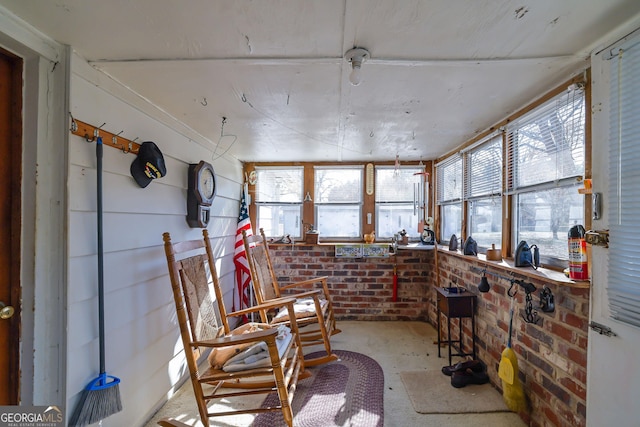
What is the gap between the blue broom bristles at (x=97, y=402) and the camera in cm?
138

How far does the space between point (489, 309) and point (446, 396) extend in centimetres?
74

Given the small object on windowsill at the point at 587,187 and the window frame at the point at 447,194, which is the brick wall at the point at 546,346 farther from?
the window frame at the point at 447,194

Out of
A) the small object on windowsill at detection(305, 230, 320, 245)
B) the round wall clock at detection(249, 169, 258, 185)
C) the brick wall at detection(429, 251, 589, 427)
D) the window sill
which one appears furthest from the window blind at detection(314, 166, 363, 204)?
the brick wall at detection(429, 251, 589, 427)

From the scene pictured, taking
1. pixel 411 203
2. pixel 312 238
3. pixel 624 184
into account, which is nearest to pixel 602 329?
pixel 624 184

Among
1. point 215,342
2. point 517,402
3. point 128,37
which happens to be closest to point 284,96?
point 128,37

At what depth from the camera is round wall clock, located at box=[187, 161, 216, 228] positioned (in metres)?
2.45

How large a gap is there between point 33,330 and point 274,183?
2921 millimetres

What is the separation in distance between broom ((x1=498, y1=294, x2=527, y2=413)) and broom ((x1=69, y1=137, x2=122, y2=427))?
7.47ft

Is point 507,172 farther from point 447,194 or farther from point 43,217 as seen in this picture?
point 43,217

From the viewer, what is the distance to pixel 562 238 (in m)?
1.79

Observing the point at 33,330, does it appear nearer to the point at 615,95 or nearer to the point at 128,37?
the point at 128,37

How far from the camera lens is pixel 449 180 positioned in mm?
3459

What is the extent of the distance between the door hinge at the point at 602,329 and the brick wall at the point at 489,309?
88 millimetres

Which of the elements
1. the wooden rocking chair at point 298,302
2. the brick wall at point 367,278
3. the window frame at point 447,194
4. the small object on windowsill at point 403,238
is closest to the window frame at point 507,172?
the window frame at point 447,194
